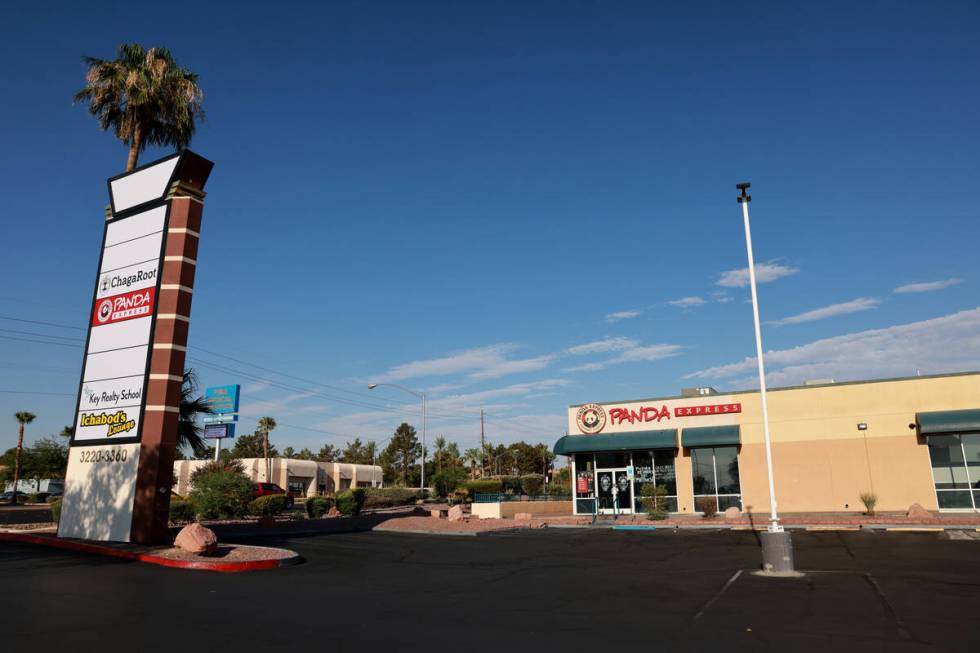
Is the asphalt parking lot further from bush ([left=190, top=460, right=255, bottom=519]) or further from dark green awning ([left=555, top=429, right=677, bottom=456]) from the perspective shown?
dark green awning ([left=555, top=429, right=677, bottom=456])

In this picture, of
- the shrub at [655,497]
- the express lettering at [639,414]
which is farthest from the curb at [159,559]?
the express lettering at [639,414]

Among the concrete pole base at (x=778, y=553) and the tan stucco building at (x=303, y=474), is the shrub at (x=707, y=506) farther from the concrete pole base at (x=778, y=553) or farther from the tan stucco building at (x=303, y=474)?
the tan stucco building at (x=303, y=474)

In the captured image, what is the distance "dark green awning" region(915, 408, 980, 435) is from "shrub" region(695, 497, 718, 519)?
987 centimetres

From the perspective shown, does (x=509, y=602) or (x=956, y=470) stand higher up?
(x=956, y=470)

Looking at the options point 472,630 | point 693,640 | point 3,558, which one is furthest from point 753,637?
point 3,558

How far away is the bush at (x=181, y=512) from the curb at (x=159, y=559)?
8751 millimetres

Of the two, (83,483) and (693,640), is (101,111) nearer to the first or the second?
(83,483)

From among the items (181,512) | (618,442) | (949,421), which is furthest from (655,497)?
(181,512)

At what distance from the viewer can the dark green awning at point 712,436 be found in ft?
114

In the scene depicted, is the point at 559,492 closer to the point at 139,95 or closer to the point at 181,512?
the point at 181,512

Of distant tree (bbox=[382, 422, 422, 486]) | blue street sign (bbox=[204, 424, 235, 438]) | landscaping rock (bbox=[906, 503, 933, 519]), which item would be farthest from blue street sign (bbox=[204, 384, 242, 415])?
distant tree (bbox=[382, 422, 422, 486])

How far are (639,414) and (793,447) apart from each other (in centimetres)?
801

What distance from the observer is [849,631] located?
882 cm

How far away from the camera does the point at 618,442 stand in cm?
3725
